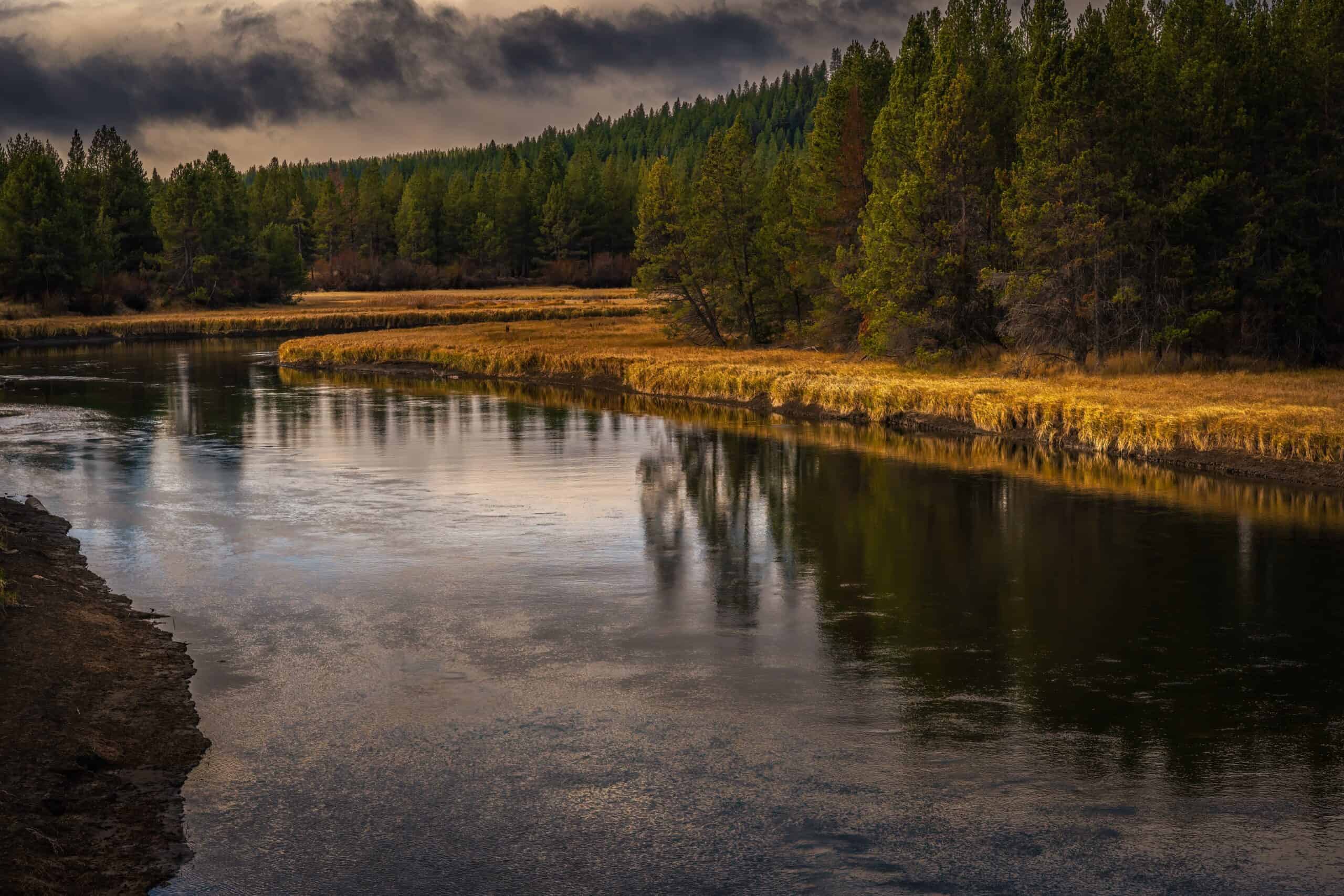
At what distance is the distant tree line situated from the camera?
42844mm

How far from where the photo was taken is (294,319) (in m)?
100

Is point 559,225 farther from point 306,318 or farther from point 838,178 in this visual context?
point 838,178

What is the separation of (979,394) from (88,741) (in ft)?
104

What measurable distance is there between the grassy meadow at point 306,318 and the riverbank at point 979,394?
26.3 meters

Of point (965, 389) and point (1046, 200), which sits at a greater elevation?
point (1046, 200)

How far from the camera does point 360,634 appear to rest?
16.4 m

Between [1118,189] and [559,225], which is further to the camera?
[559,225]

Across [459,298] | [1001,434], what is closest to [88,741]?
[1001,434]

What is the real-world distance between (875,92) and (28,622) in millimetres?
53669

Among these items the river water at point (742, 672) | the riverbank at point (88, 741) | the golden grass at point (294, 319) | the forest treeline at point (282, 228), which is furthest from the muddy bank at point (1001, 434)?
the forest treeline at point (282, 228)

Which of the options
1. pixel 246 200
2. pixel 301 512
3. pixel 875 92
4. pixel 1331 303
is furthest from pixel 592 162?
pixel 301 512

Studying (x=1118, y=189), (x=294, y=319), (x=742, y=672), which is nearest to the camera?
(x=742, y=672)

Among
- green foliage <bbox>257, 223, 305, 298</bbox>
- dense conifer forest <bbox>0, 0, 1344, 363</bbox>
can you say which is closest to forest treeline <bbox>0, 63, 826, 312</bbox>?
green foliage <bbox>257, 223, 305, 298</bbox>

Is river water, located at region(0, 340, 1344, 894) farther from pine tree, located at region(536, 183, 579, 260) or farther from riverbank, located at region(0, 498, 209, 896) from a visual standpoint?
pine tree, located at region(536, 183, 579, 260)
